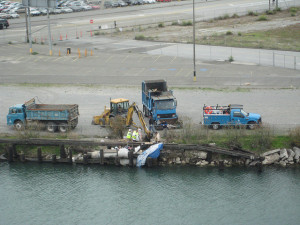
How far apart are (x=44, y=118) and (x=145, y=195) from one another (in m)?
11.7

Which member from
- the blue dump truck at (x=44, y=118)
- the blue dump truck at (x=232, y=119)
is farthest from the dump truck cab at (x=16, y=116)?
the blue dump truck at (x=232, y=119)

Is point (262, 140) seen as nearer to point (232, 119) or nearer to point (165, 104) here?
point (232, 119)

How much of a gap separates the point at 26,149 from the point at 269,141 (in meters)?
19.6

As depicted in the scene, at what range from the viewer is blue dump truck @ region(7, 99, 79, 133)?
4222cm

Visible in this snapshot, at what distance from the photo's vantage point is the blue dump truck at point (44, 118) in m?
42.2

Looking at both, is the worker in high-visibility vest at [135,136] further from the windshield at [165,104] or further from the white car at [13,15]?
the white car at [13,15]

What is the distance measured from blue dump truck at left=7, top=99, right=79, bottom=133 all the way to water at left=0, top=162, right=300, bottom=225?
11.5ft

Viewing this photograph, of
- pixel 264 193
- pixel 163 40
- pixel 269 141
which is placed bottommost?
pixel 264 193

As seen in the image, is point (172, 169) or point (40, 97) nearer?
point (172, 169)

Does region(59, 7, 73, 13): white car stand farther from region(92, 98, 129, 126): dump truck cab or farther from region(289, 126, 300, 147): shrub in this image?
region(289, 126, 300, 147): shrub

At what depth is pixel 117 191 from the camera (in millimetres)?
37438

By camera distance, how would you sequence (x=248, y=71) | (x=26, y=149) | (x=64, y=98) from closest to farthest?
(x=26, y=149)
(x=64, y=98)
(x=248, y=71)

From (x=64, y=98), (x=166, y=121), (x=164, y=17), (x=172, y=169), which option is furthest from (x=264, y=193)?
(x=164, y=17)

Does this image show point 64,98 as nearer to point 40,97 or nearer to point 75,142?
point 40,97
